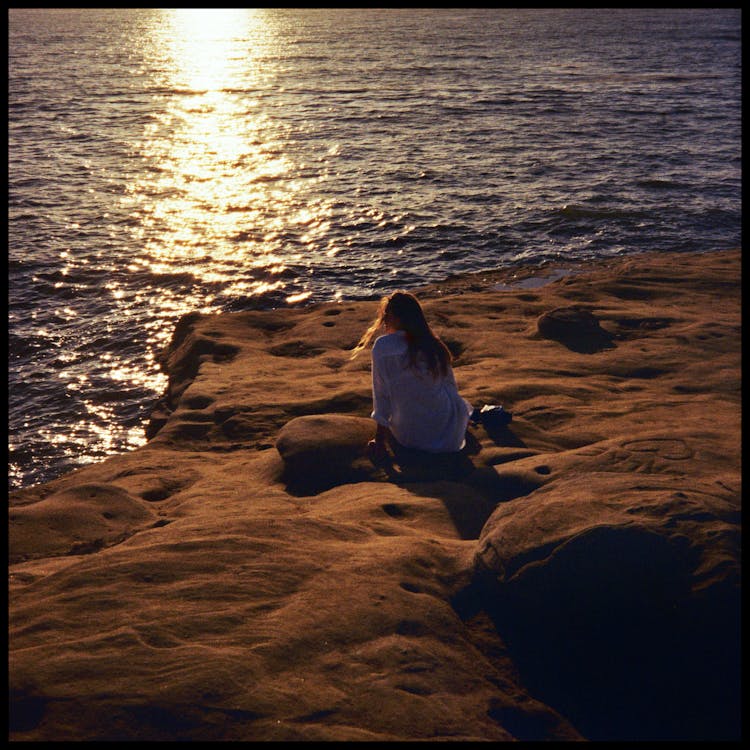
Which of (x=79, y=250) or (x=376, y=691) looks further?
(x=79, y=250)

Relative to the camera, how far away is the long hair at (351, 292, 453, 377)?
560 cm

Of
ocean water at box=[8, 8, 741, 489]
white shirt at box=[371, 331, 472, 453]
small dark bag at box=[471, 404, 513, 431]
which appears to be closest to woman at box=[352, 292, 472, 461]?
white shirt at box=[371, 331, 472, 453]

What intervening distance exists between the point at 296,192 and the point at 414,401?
36.1 feet

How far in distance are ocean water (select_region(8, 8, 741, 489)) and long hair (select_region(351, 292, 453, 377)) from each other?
3.49m

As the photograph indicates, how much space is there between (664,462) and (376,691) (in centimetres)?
231

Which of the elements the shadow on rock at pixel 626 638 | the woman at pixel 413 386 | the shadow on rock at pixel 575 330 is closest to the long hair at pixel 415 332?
the woman at pixel 413 386

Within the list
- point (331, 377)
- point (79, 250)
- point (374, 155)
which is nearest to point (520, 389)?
point (331, 377)

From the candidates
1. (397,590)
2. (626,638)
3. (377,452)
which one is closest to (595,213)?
(377,452)

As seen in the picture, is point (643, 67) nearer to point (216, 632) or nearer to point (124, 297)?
point (124, 297)

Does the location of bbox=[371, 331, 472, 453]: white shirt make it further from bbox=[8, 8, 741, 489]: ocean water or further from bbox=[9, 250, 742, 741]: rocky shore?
bbox=[8, 8, 741, 489]: ocean water

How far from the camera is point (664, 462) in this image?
476 centimetres

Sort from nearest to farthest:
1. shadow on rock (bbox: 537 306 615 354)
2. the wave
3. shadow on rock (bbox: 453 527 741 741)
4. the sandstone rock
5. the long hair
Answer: shadow on rock (bbox: 453 527 741 741)
the long hair
the sandstone rock
shadow on rock (bbox: 537 306 615 354)
the wave

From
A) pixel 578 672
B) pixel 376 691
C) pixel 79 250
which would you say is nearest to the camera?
pixel 376 691

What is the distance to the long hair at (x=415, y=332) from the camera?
18.4 feet
